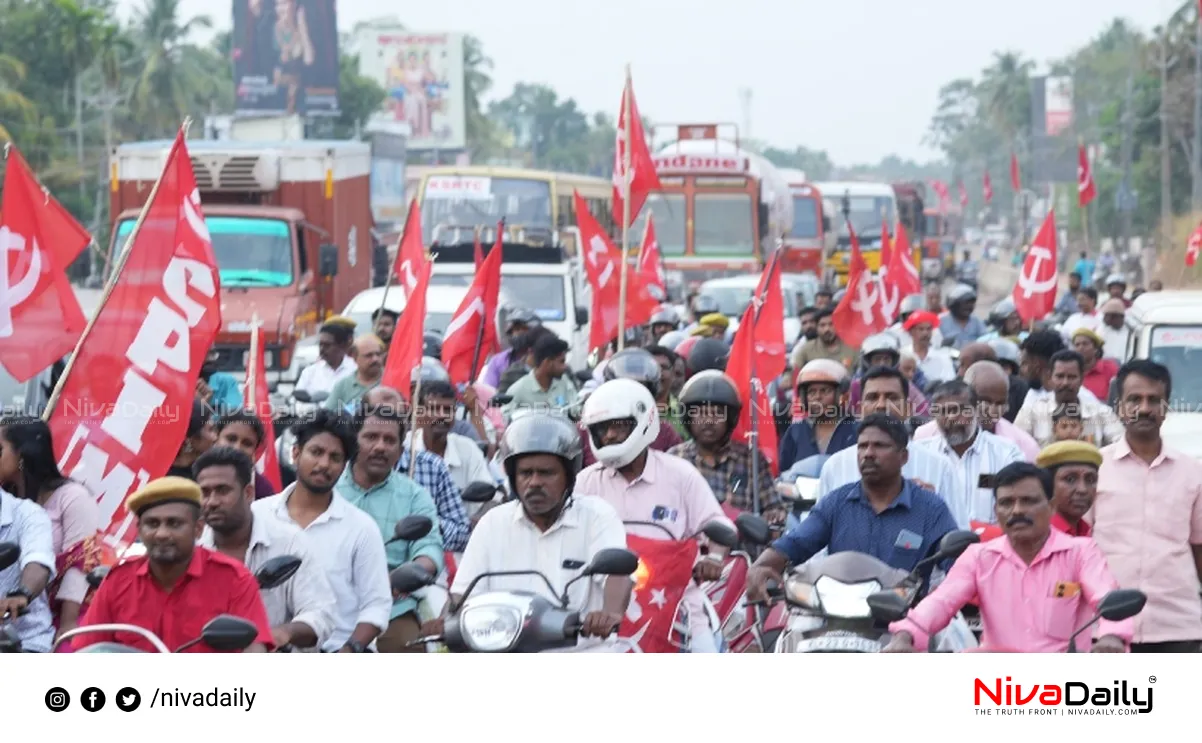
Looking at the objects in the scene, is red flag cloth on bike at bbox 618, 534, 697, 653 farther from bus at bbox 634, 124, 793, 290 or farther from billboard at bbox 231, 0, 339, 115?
billboard at bbox 231, 0, 339, 115

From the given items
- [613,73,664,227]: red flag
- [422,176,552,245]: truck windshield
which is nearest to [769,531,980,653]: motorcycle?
[613,73,664,227]: red flag

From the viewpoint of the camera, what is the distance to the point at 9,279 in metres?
10.3

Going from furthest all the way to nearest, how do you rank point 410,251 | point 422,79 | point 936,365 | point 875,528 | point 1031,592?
point 422,79
point 410,251
point 936,365
point 875,528
point 1031,592

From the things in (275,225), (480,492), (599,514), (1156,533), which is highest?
(275,225)

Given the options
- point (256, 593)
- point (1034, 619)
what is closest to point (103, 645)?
point (256, 593)

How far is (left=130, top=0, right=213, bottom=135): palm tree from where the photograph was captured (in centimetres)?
7284

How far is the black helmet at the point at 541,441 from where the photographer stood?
21.2 feet

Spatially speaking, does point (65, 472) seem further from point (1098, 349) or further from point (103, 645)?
point (1098, 349)

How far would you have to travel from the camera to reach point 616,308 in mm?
17406

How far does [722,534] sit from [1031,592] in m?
1.11

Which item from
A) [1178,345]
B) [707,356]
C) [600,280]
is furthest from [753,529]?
[600,280]

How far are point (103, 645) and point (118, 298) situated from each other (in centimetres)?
284

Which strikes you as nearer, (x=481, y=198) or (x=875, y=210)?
(x=481, y=198)

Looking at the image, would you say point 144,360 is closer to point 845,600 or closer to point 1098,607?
point 845,600
